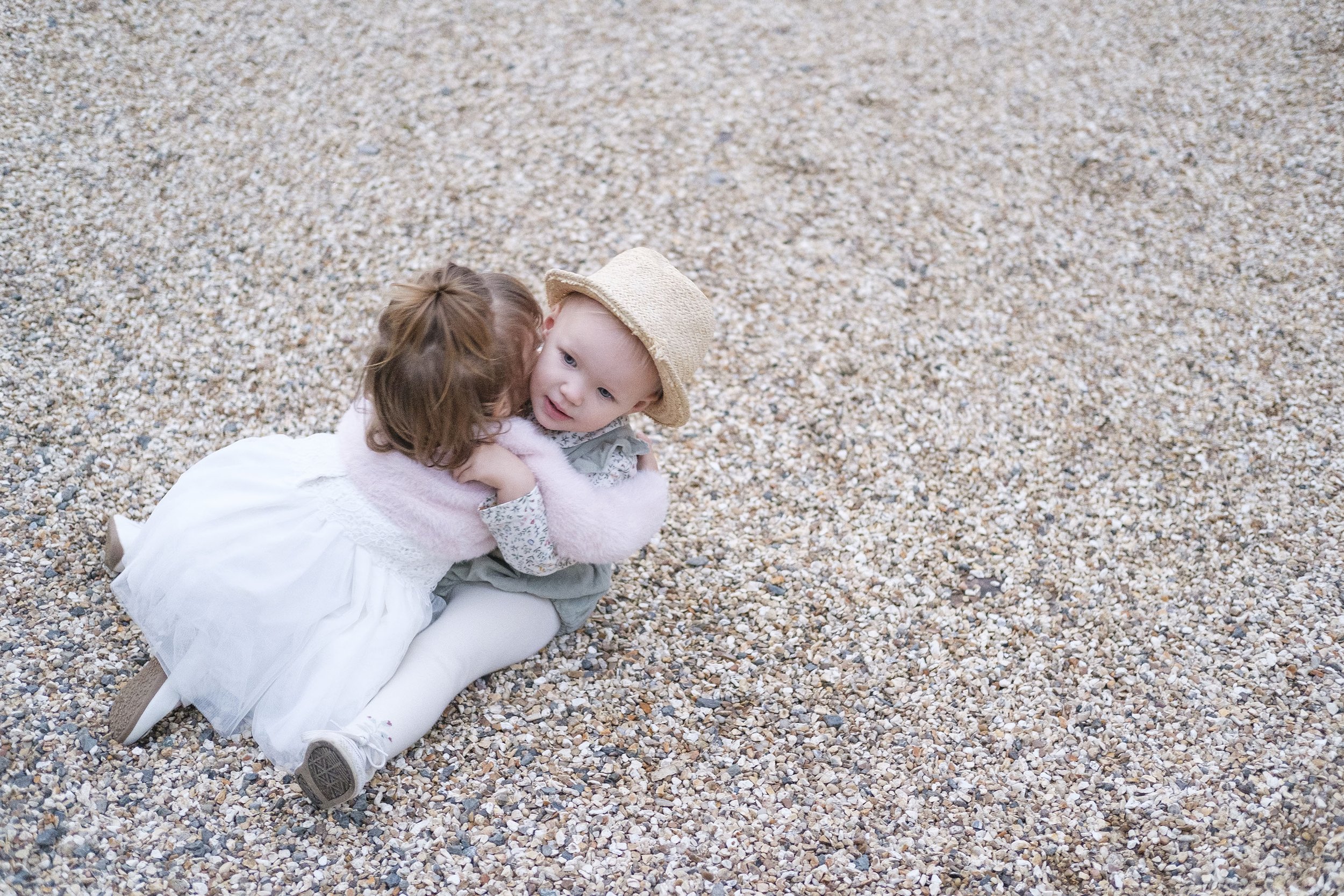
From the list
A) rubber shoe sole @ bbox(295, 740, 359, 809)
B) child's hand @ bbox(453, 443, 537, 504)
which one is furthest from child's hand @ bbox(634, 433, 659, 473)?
rubber shoe sole @ bbox(295, 740, 359, 809)

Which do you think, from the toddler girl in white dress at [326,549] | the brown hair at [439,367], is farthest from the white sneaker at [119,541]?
the brown hair at [439,367]

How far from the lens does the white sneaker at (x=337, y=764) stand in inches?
91.7

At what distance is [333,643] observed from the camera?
98.4 inches

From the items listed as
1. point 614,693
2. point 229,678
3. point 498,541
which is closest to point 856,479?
point 614,693

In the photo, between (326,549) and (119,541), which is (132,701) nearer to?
(119,541)

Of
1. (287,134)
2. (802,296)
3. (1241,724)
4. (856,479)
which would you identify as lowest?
(1241,724)

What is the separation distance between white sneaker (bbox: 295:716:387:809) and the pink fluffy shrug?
1.64ft

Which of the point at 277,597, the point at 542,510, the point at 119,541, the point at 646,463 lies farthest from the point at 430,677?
the point at 119,541

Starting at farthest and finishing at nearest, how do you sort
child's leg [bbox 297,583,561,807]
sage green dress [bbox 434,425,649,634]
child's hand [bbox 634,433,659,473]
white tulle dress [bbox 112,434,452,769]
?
child's hand [bbox 634,433,659,473] < sage green dress [bbox 434,425,649,634] < white tulle dress [bbox 112,434,452,769] < child's leg [bbox 297,583,561,807]

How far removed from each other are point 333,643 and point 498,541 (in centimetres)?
49

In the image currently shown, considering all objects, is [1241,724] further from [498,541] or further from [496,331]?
[496,331]

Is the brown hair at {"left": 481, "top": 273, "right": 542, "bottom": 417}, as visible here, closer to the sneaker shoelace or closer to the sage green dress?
the sage green dress

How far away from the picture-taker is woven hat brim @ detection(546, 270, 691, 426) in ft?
7.77

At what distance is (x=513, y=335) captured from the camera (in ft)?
7.79
